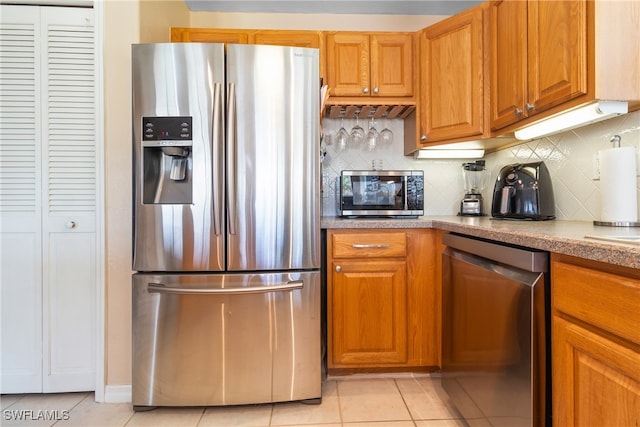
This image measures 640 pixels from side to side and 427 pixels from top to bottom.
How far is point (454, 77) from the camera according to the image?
1909 mm

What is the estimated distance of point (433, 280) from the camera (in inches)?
70.9

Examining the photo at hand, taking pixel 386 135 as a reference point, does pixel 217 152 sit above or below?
below

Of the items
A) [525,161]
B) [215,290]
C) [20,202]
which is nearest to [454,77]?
[525,161]

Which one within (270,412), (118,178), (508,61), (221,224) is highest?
(508,61)

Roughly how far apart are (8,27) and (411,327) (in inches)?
105

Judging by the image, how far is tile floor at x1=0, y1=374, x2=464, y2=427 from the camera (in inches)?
57.7

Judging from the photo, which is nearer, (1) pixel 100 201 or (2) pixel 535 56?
(2) pixel 535 56

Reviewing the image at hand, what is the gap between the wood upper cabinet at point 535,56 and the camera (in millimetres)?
1182

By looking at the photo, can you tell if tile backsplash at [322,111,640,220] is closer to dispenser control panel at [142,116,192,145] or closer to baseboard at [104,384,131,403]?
dispenser control panel at [142,116,192,145]

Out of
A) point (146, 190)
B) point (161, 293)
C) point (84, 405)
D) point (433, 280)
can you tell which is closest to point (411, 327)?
point (433, 280)

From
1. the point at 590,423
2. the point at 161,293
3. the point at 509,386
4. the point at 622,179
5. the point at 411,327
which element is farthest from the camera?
the point at 411,327

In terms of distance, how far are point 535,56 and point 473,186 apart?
1.09 m

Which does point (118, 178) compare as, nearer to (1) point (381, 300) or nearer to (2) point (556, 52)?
(1) point (381, 300)

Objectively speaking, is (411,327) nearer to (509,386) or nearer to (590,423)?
(509,386)
